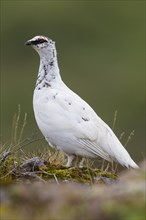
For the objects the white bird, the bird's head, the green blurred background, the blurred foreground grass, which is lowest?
the green blurred background

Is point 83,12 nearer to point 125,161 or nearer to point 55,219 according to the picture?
point 125,161

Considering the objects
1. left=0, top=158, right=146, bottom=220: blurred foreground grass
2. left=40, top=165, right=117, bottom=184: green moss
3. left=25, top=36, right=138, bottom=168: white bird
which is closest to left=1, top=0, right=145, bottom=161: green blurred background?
left=25, top=36, right=138, bottom=168: white bird

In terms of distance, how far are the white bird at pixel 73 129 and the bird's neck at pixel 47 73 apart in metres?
0.13

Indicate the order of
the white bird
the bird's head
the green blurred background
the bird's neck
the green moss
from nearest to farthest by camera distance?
1. the green moss
2. the white bird
3. the bird's neck
4. the bird's head
5. the green blurred background

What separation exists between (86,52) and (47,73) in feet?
86.4

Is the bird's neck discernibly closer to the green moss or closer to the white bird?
the white bird

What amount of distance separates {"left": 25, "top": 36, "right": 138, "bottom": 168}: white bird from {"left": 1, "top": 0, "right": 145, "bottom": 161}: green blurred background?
1577 centimetres

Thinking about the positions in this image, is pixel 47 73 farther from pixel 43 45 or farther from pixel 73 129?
pixel 73 129

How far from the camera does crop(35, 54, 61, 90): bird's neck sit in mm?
9633

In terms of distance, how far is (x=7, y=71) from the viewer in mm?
33469

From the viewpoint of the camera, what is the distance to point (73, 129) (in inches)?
359

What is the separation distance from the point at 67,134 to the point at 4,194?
418cm

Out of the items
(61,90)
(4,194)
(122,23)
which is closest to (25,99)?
(122,23)

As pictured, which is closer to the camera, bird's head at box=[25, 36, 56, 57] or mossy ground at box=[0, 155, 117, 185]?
mossy ground at box=[0, 155, 117, 185]
